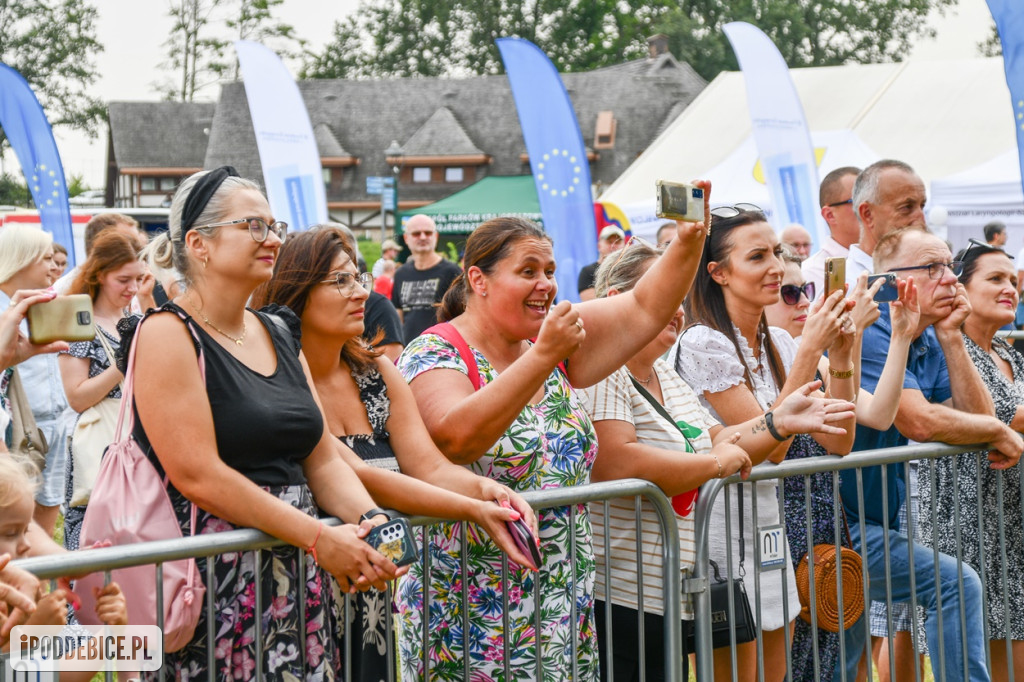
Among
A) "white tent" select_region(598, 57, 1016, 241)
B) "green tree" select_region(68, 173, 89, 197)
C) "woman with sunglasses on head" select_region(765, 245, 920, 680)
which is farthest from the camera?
"green tree" select_region(68, 173, 89, 197)

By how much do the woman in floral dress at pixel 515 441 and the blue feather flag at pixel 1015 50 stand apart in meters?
5.89

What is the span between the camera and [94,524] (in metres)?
2.51

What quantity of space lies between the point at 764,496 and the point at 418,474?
1.23 m

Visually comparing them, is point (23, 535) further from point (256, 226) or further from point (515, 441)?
point (515, 441)

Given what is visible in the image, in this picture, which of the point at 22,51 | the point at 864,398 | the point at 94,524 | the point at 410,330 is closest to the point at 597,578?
the point at 864,398

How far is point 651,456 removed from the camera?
328 centimetres

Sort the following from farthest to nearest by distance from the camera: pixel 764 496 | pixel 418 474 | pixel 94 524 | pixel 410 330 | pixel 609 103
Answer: pixel 609 103 < pixel 410 330 < pixel 764 496 < pixel 418 474 < pixel 94 524

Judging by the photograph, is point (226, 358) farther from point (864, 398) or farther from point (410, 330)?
point (410, 330)

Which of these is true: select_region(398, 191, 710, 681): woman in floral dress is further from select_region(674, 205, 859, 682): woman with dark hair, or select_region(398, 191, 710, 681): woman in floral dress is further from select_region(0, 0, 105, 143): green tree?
select_region(0, 0, 105, 143): green tree

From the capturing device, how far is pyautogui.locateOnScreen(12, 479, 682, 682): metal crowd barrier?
7.52ft

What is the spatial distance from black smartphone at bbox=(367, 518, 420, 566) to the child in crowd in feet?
1.80

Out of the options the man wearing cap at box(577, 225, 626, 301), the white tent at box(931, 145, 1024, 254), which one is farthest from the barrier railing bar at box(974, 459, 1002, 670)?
the white tent at box(931, 145, 1024, 254)

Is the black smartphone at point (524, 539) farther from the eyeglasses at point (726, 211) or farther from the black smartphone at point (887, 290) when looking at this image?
the black smartphone at point (887, 290)

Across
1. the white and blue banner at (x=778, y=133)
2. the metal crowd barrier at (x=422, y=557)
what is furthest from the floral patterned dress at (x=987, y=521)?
the white and blue banner at (x=778, y=133)
